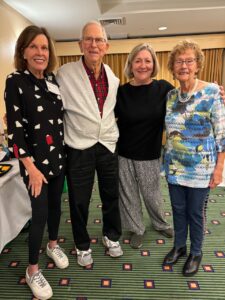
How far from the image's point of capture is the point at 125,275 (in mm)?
1672

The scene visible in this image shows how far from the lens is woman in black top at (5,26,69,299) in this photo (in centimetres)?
130

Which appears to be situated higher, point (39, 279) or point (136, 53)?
point (136, 53)

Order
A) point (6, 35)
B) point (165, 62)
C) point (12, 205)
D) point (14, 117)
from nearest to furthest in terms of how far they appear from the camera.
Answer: point (14, 117) → point (12, 205) → point (6, 35) → point (165, 62)

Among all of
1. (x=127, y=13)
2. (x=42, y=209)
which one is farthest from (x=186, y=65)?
(x=127, y=13)

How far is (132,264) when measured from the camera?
177cm

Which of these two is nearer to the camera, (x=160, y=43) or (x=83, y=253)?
(x=83, y=253)

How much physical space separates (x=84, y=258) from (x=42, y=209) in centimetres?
55

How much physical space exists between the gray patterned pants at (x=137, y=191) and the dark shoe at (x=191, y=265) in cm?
Result: 42

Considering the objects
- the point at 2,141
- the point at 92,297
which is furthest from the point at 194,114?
the point at 2,141

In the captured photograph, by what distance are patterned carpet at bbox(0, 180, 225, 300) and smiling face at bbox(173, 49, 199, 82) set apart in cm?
125

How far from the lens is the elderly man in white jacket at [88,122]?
151 centimetres

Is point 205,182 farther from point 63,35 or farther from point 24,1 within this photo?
point 63,35

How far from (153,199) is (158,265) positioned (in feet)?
1.52

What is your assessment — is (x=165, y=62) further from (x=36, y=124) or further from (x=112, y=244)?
(x=36, y=124)
